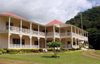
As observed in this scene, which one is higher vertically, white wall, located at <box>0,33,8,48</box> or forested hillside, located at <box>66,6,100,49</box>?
forested hillside, located at <box>66,6,100,49</box>

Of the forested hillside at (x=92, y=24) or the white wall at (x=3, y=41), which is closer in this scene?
the white wall at (x=3, y=41)

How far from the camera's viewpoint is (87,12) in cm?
7944

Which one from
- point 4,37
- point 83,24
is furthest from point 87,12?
point 4,37

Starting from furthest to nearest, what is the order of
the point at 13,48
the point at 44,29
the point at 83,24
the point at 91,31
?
1. the point at 83,24
2. the point at 91,31
3. the point at 44,29
4. the point at 13,48

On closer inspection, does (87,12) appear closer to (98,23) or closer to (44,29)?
(98,23)

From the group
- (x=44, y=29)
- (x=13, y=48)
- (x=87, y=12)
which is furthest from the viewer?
(x=87, y=12)

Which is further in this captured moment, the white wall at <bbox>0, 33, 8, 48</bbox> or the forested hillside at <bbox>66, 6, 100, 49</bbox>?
the forested hillside at <bbox>66, 6, 100, 49</bbox>

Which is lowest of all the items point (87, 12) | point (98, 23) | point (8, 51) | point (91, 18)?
point (8, 51)

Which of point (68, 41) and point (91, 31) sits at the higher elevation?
point (91, 31)

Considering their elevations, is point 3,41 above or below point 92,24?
below

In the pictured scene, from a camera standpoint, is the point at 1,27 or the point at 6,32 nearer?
the point at 6,32

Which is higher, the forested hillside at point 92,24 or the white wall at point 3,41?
the forested hillside at point 92,24

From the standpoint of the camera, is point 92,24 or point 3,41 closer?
point 3,41

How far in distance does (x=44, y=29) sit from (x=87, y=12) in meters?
52.2
